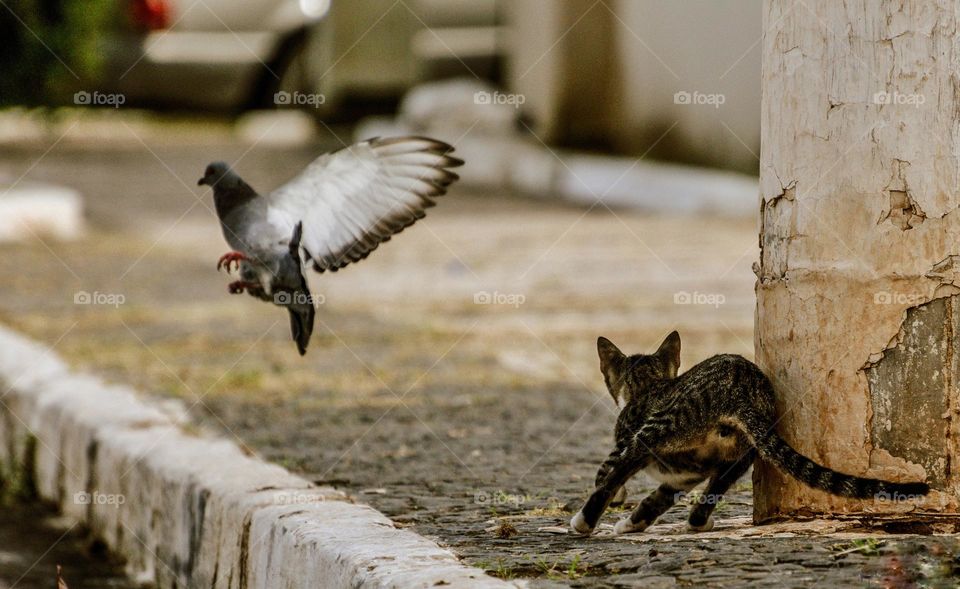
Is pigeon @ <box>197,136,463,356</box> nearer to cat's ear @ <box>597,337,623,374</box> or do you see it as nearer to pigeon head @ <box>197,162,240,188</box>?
pigeon head @ <box>197,162,240,188</box>

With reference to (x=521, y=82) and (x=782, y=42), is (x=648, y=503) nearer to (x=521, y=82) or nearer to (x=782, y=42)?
(x=782, y=42)

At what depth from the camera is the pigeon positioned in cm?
321

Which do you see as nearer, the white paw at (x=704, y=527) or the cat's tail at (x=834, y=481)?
the cat's tail at (x=834, y=481)

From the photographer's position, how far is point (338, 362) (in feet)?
20.0

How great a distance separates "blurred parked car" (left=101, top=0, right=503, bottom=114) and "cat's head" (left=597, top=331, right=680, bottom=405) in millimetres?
11978

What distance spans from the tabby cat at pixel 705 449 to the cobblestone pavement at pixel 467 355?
0.09 meters

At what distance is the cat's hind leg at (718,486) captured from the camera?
318 centimetres

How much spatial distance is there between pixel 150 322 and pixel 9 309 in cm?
79

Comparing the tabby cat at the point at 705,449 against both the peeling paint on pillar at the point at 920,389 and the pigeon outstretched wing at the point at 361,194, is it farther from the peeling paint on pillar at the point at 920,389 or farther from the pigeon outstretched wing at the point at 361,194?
the pigeon outstretched wing at the point at 361,194

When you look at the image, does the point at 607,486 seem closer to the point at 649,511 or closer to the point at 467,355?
the point at 649,511

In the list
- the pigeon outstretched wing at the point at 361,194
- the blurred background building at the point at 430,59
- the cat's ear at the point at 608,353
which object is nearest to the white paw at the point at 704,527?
the cat's ear at the point at 608,353

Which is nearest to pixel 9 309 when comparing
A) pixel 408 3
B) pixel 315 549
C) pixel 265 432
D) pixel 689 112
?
pixel 265 432

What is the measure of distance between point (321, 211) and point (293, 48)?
12.7 metres

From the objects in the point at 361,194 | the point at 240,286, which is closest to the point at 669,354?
the point at 361,194
